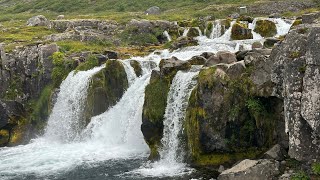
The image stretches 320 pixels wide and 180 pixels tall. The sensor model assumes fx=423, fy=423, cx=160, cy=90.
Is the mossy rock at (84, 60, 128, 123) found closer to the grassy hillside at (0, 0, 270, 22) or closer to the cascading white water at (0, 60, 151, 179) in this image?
the cascading white water at (0, 60, 151, 179)

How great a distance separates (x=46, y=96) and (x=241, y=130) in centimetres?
2501

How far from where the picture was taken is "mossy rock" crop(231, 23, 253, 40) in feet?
172

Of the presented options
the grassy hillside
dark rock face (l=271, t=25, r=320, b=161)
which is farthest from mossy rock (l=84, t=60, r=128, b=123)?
the grassy hillside

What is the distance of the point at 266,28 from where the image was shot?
53531 mm

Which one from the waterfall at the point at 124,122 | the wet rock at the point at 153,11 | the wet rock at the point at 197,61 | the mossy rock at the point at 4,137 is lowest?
the mossy rock at the point at 4,137

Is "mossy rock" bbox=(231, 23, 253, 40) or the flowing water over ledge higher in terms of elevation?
"mossy rock" bbox=(231, 23, 253, 40)

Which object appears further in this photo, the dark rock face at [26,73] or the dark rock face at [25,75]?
the dark rock face at [26,73]

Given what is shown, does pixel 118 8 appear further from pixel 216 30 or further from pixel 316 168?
pixel 316 168

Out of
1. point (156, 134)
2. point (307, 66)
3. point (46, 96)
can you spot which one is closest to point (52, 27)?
point (46, 96)

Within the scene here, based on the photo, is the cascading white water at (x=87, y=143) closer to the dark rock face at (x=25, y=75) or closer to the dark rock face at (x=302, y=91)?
the dark rock face at (x=25, y=75)

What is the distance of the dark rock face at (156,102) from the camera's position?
A: 3222 centimetres

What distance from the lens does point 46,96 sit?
45531 millimetres

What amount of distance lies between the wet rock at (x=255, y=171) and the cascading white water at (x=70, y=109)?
20281mm

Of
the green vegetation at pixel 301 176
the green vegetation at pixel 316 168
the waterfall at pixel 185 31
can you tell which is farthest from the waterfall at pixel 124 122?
the waterfall at pixel 185 31
